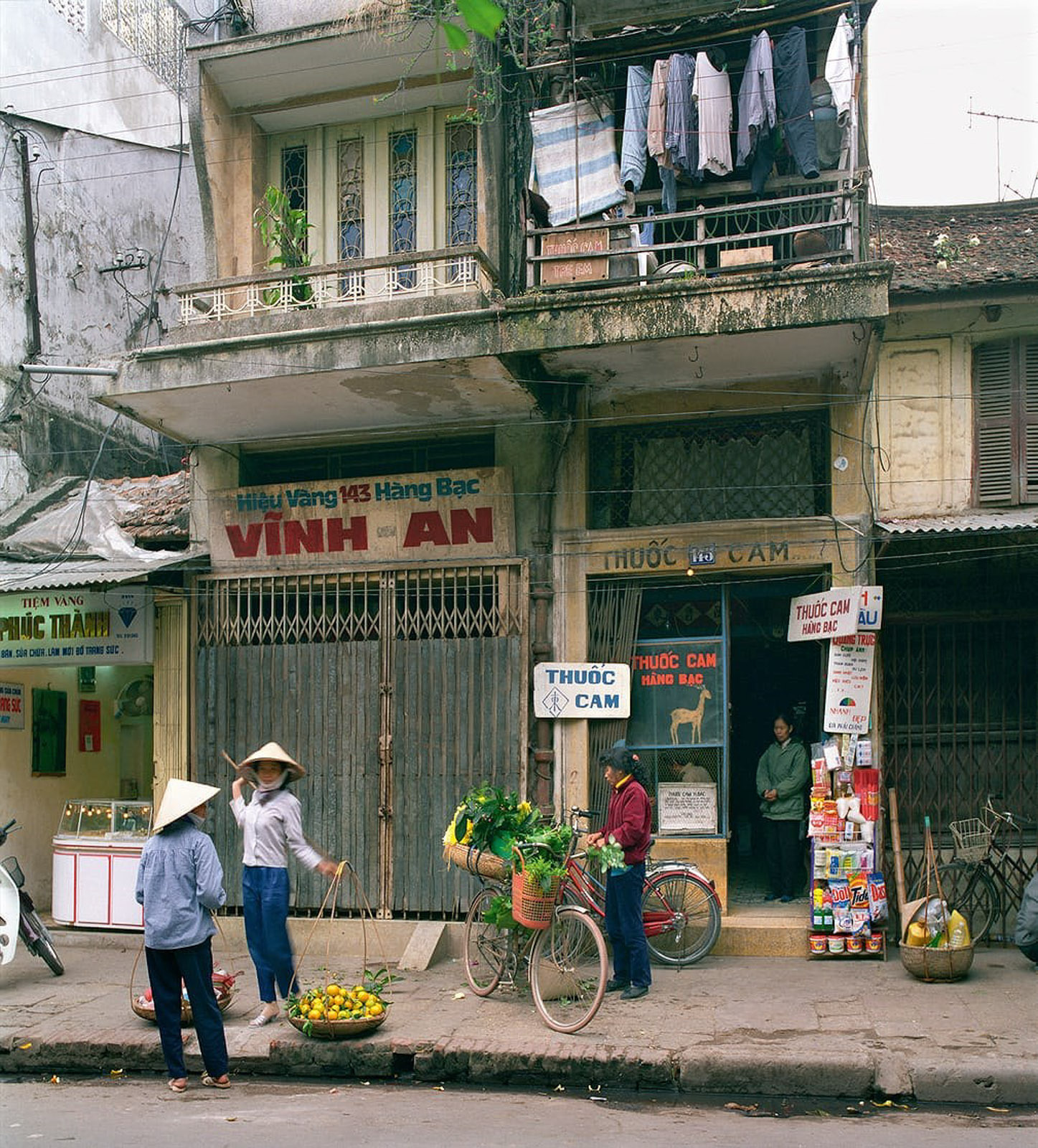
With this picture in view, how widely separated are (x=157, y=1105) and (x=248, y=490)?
607 centimetres

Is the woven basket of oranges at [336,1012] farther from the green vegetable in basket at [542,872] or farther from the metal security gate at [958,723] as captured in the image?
the metal security gate at [958,723]

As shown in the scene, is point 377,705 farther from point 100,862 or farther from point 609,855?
point 609,855

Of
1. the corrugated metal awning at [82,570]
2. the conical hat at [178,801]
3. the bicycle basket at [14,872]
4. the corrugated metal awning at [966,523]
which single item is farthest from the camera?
the corrugated metal awning at [82,570]

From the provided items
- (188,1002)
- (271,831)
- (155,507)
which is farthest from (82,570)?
(188,1002)

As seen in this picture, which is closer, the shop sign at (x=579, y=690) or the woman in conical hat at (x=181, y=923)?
the woman in conical hat at (x=181, y=923)

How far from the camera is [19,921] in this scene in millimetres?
9055

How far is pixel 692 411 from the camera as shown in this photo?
10.5 metres

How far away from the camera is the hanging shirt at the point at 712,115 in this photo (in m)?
9.78

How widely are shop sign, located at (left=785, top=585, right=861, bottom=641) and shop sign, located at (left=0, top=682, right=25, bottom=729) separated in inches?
298

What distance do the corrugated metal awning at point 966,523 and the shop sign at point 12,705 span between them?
839 centimetres

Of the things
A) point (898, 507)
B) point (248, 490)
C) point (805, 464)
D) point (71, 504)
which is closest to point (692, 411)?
point (805, 464)

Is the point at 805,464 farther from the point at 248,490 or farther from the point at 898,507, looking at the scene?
the point at 248,490

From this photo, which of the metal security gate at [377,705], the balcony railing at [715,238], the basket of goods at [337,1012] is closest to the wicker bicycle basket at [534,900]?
the basket of goods at [337,1012]

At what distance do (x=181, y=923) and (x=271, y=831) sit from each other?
54.7 inches
